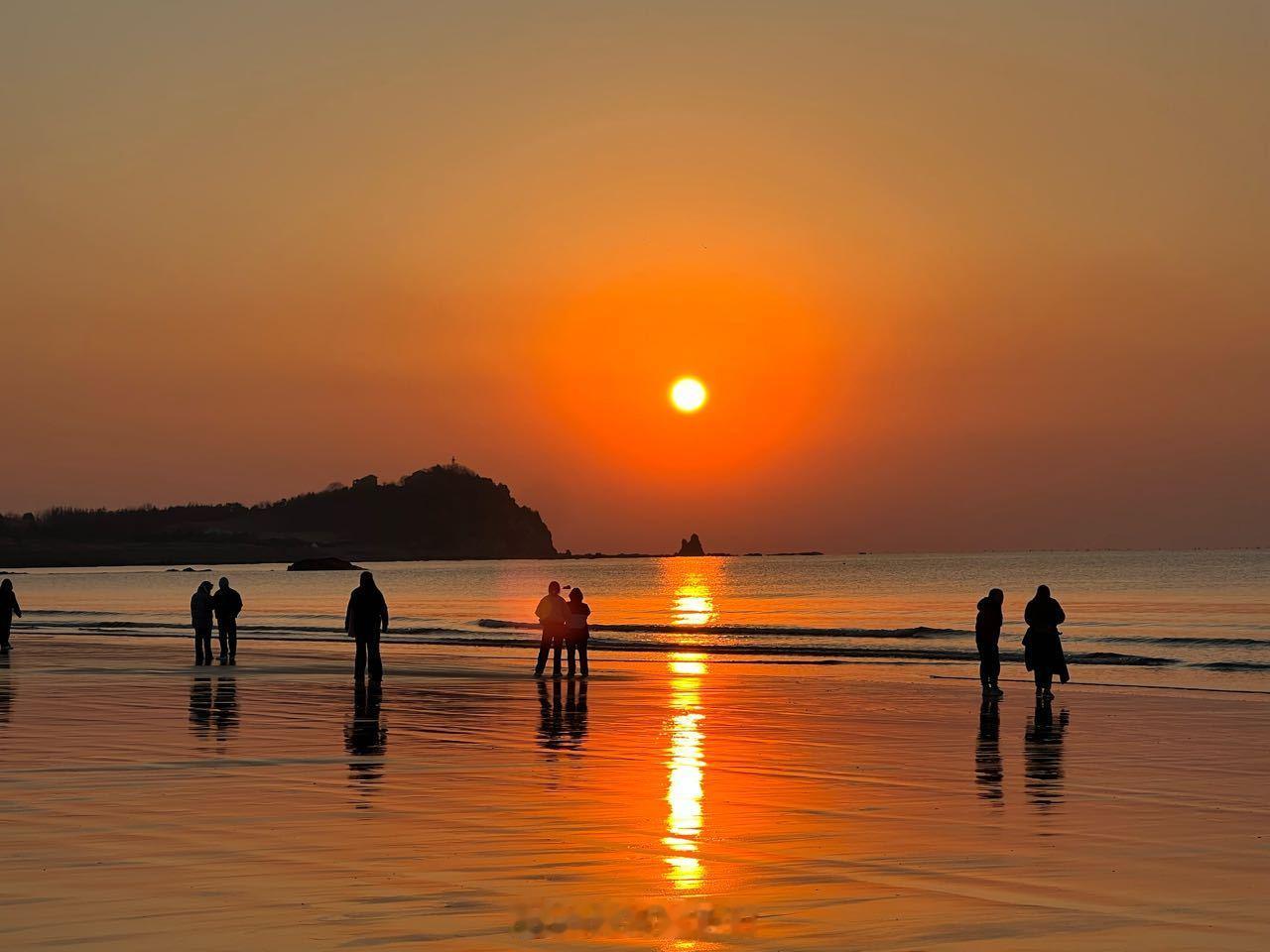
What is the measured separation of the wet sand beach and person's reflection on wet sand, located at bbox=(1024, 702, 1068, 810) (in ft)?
0.23

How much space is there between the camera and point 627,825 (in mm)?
12859

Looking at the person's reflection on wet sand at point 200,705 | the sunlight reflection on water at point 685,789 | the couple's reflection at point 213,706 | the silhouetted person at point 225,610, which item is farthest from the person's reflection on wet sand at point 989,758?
the silhouetted person at point 225,610

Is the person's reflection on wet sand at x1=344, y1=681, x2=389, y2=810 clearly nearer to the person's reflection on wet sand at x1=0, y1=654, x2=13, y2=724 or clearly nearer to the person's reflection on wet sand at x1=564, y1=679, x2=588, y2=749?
the person's reflection on wet sand at x1=564, y1=679, x2=588, y2=749

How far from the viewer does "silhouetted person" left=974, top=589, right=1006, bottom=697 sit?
29.2 meters

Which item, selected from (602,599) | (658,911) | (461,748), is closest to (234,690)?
(461,748)

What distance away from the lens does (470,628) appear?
72438 millimetres

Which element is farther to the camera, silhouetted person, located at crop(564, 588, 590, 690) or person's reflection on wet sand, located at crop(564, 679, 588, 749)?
silhouetted person, located at crop(564, 588, 590, 690)

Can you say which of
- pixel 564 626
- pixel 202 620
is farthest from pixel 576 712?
pixel 202 620

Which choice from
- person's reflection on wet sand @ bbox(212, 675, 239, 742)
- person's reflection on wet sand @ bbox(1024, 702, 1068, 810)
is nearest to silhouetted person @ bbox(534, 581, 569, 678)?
person's reflection on wet sand @ bbox(212, 675, 239, 742)

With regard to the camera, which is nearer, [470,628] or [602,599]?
[470,628]

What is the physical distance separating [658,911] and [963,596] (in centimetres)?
12374

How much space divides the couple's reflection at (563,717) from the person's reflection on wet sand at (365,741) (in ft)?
7.08

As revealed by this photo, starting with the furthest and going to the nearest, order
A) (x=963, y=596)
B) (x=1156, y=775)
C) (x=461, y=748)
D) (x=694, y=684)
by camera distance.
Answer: (x=963, y=596) → (x=694, y=684) → (x=461, y=748) → (x=1156, y=775)

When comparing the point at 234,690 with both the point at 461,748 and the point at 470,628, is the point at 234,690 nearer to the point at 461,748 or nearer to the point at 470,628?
the point at 461,748
